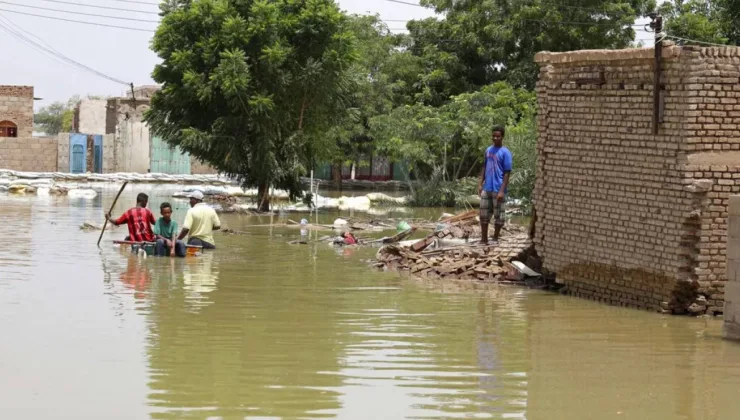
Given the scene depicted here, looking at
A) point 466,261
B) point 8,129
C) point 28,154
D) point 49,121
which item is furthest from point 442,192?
point 49,121

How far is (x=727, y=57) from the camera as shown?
12.2m

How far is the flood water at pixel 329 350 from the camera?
26.4 ft

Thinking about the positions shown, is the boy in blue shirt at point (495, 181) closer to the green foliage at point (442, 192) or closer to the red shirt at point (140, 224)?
the red shirt at point (140, 224)

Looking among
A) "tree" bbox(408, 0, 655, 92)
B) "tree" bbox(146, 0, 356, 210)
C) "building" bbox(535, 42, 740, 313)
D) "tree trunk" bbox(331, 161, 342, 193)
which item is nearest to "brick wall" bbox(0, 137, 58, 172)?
"tree trunk" bbox(331, 161, 342, 193)

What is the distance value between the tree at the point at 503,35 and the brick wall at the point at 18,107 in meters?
20.0

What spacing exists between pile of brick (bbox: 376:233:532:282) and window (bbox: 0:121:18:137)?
130 feet

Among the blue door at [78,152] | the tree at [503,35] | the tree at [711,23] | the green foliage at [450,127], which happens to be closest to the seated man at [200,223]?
the green foliage at [450,127]

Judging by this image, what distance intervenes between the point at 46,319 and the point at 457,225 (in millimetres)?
8407

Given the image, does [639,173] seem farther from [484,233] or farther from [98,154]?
[98,154]

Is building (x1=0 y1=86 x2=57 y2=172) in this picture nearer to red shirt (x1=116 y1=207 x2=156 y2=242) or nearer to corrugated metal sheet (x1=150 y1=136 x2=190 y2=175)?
corrugated metal sheet (x1=150 y1=136 x2=190 y2=175)

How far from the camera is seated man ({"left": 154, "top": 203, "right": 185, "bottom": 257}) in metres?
17.3

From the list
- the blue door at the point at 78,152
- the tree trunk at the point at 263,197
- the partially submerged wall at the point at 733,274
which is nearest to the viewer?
the partially submerged wall at the point at 733,274

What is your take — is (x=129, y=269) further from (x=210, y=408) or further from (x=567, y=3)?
(x=567, y=3)

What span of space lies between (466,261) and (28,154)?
120 ft
